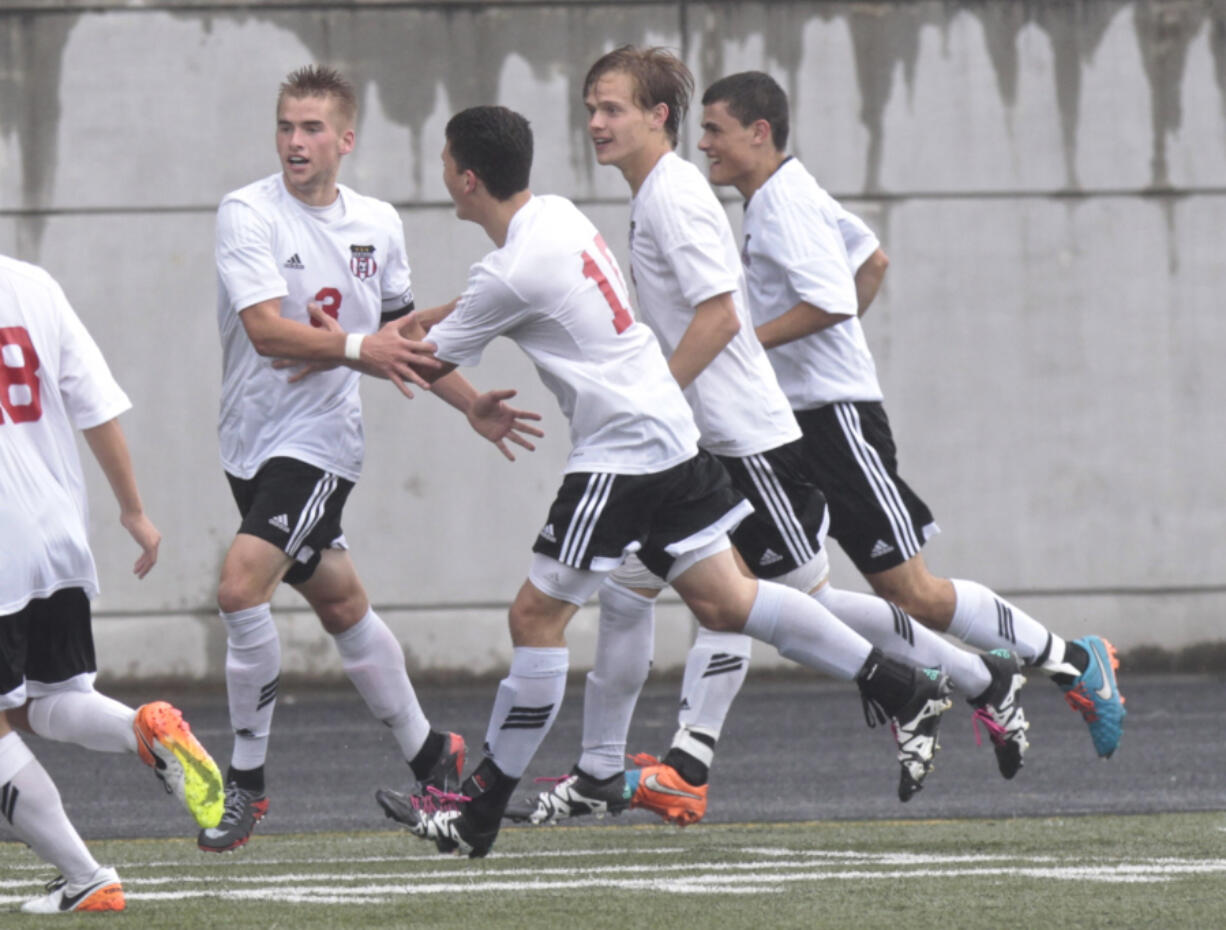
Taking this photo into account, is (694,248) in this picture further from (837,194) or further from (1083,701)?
(837,194)

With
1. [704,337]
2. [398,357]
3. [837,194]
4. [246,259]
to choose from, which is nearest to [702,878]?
[704,337]

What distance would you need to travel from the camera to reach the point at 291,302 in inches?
264

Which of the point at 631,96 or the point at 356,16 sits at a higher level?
the point at 356,16

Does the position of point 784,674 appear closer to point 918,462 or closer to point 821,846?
point 918,462

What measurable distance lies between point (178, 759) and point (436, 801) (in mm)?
1028

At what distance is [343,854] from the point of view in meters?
6.48

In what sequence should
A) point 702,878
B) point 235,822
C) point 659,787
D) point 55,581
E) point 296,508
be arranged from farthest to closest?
point 296,508
point 235,822
point 659,787
point 702,878
point 55,581

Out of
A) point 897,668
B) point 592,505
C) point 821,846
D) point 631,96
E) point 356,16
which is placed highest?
point 356,16

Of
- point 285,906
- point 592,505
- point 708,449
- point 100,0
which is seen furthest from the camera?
point 100,0

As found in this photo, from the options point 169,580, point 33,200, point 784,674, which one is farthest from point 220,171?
point 784,674

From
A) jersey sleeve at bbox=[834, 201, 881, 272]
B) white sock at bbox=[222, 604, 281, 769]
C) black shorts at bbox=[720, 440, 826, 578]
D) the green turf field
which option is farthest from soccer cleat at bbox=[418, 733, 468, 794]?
jersey sleeve at bbox=[834, 201, 881, 272]

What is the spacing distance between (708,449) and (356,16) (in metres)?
6.33

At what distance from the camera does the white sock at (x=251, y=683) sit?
22.0 ft

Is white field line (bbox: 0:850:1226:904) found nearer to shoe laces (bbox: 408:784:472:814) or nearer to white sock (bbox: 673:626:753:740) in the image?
shoe laces (bbox: 408:784:472:814)
